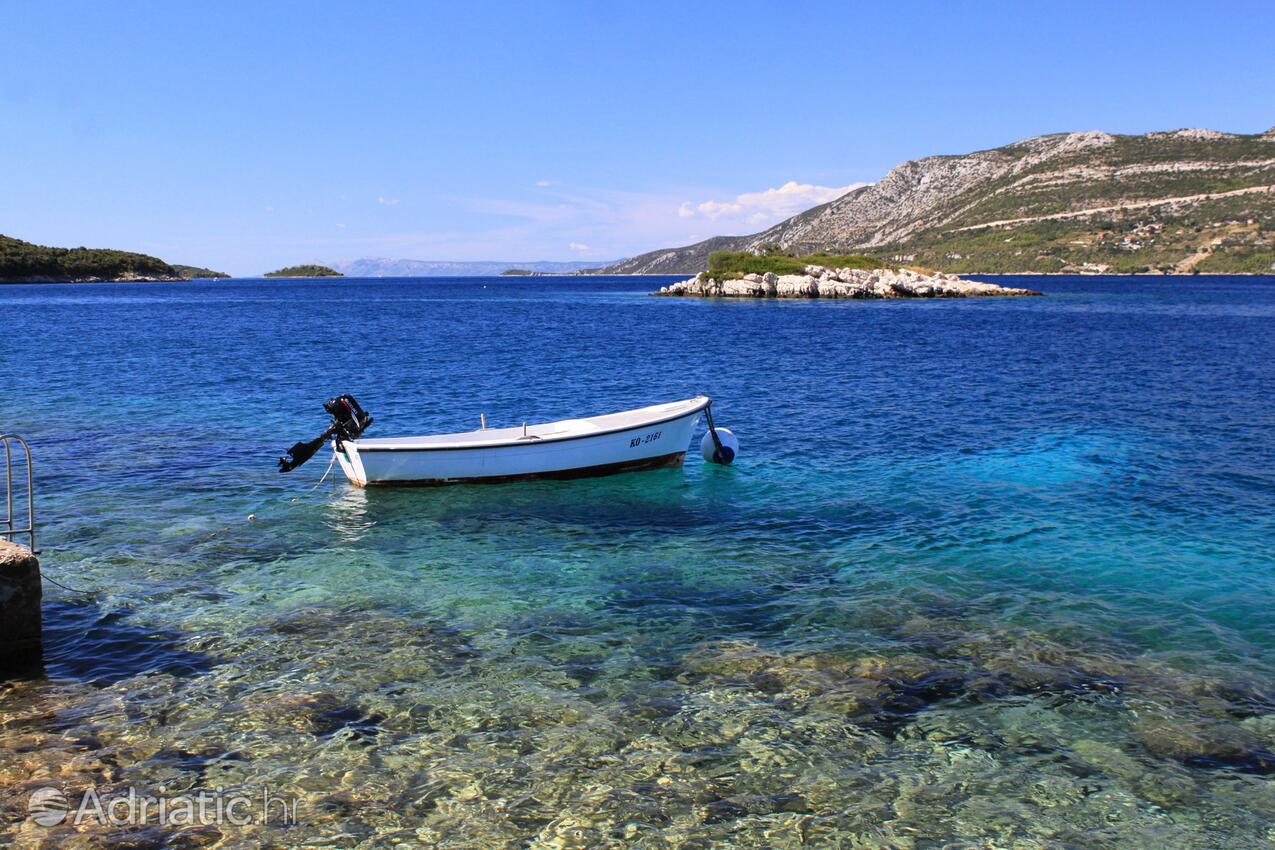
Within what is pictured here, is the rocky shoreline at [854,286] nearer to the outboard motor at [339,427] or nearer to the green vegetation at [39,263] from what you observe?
the outboard motor at [339,427]

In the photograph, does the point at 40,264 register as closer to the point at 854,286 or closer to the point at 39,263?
the point at 39,263

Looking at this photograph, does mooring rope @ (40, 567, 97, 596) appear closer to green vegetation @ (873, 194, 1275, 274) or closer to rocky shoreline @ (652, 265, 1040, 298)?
rocky shoreline @ (652, 265, 1040, 298)

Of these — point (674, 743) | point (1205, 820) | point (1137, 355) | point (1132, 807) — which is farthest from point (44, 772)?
point (1137, 355)

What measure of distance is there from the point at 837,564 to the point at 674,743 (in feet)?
20.6

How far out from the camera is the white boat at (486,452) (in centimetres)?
1845

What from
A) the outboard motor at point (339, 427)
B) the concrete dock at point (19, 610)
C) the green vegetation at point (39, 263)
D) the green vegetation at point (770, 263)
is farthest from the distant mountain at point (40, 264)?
the concrete dock at point (19, 610)

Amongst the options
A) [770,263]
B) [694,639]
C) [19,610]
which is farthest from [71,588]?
[770,263]

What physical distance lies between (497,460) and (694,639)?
917 centimetres

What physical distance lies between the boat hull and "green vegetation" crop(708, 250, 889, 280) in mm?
102177

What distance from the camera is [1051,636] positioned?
1080cm

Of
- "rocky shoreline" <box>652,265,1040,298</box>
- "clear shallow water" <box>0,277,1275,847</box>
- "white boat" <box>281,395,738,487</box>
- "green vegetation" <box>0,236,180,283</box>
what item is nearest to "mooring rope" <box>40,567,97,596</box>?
"clear shallow water" <box>0,277,1275,847</box>

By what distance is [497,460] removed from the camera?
1875 cm

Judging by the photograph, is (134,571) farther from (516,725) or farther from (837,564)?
(837,564)

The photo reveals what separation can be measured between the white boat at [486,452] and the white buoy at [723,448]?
4.70 ft
